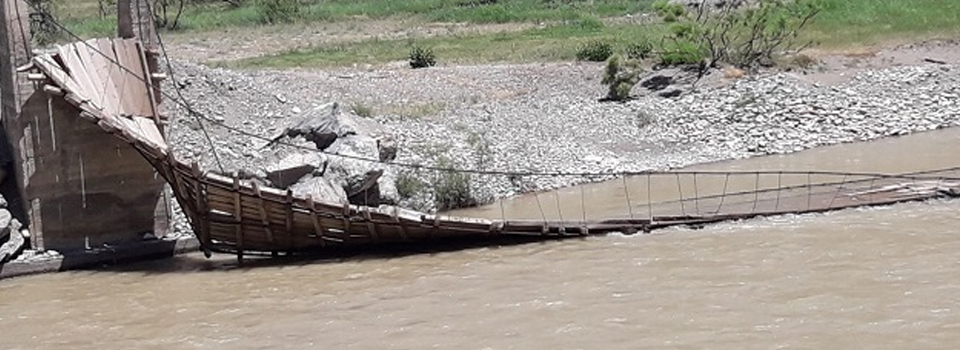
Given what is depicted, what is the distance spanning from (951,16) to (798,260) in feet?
64.0

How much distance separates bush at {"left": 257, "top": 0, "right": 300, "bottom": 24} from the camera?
4719cm

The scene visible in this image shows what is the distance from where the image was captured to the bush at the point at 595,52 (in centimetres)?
3089

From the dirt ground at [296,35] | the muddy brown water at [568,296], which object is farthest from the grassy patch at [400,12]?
the muddy brown water at [568,296]

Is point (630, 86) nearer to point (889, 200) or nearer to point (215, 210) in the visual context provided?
point (889, 200)

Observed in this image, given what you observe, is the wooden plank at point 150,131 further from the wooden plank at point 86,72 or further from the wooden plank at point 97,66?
the wooden plank at point 86,72

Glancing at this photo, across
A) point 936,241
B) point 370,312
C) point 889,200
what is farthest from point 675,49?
point 370,312

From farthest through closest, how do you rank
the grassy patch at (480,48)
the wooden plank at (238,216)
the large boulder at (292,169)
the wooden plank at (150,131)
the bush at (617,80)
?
the grassy patch at (480,48) < the bush at (617,80) < the large boulder at (292,169) < the wooden plank at (150,131) < the wooden plank at (238,216)

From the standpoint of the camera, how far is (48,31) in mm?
30359

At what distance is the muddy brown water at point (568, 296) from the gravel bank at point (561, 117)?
4.04m

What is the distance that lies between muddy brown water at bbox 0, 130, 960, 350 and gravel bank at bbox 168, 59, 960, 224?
4.04 meters

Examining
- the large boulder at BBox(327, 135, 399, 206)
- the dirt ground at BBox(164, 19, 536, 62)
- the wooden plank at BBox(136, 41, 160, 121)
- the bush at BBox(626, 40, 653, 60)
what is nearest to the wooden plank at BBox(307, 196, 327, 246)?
the large boulder at BBox(327, 135, 399, 206)

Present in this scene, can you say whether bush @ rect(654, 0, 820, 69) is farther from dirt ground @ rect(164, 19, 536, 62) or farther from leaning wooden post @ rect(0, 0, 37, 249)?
leaning wooden post @ rect(0, 0, 37, 249)

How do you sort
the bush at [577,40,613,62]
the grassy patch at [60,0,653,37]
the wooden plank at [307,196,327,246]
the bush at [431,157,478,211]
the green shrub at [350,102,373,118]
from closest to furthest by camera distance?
the wooden plank at [307,196,327,246] → the bush at [431,157,478,211] → the green shrub at [350,102,373,118] → the bush at [577,40,613,62] → the grassy patch at [60,0,653,37]

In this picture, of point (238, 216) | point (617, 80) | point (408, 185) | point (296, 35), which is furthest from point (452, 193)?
point (296, 35)
